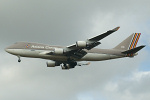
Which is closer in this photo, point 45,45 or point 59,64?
point 45,45

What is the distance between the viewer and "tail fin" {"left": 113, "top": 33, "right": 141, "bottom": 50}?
69419 mm

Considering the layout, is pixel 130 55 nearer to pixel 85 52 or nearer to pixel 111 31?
pixel 85 52

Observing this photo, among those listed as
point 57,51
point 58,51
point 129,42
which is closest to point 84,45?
point 58,51

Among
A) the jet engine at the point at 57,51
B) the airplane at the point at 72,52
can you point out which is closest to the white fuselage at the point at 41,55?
the airplane at the point at 72,52

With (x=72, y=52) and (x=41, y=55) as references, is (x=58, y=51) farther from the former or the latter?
(x=41, y=55)

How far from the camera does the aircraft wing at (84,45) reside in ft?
184

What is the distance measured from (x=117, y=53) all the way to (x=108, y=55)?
6.95 ft

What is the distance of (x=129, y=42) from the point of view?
231 ft

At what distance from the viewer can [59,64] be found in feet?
229

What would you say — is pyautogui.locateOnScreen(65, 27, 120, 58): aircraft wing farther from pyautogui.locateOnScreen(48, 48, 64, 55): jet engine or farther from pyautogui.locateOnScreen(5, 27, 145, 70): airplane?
pyautogui.locateOnScreen(48, 48, 64, 55): jet engine

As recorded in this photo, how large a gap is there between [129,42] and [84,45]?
16.6 meters

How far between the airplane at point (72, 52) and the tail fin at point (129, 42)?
0.72ft

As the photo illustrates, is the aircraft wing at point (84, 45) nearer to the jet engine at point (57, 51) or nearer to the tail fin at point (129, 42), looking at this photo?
the jet engine at point (57, 51)

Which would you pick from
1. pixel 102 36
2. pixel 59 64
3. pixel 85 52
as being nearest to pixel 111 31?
pixel 102 36
